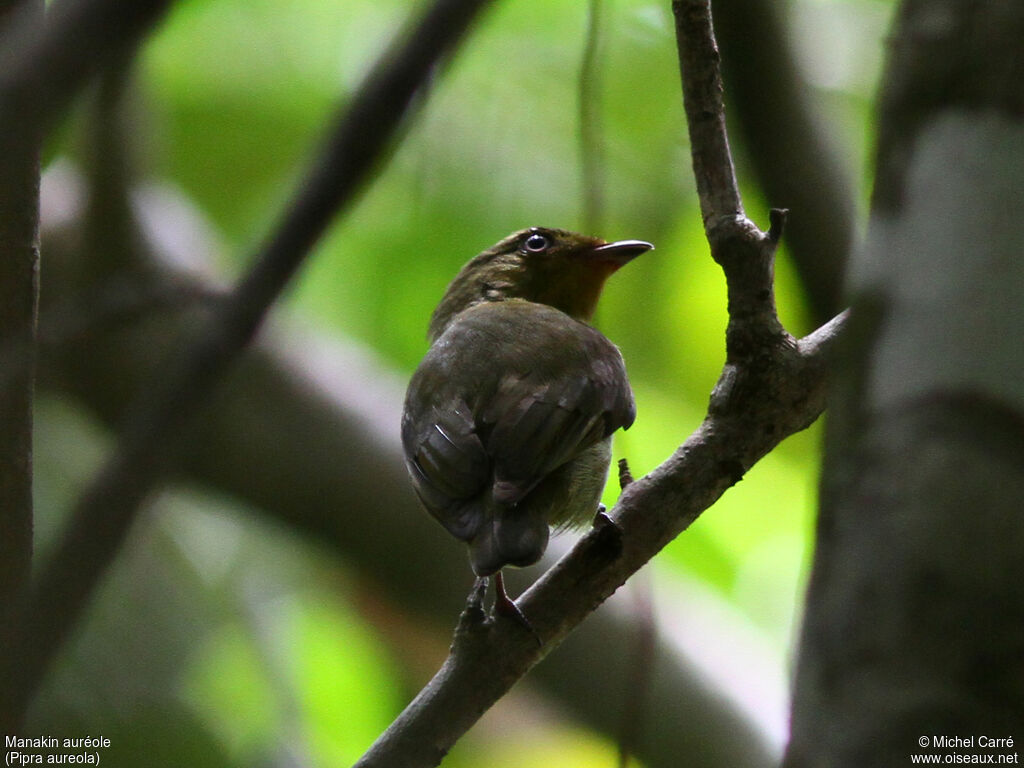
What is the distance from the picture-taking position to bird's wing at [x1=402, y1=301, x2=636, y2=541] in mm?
3828

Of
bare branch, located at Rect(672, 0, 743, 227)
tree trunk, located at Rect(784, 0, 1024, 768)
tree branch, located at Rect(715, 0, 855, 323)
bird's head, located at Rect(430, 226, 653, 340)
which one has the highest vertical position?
tree branch, located at Rect(715, 0, 855, 323)

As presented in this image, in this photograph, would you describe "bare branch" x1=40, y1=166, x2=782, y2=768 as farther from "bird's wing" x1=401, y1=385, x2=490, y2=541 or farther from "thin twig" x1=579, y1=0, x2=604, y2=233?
"thin twig" x1=579, y1=0, x2=604, y2=233

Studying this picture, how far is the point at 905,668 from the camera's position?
45.4 inches

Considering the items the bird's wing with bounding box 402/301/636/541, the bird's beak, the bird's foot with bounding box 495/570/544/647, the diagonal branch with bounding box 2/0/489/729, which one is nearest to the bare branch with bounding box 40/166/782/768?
the bird's beak

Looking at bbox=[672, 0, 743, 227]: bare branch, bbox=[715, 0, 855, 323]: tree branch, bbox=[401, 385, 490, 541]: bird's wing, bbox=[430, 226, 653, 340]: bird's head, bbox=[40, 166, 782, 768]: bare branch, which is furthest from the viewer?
bbox=[40, 166, 782, 768]: bare branch

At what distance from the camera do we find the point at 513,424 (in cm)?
406

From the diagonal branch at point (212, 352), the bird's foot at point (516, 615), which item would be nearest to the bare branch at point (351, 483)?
the bird's foot at point (516, 615)

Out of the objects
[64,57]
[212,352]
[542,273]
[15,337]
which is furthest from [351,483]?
[64,57]

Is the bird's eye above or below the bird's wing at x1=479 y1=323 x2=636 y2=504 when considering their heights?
above

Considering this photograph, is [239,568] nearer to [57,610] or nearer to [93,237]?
[93,237]

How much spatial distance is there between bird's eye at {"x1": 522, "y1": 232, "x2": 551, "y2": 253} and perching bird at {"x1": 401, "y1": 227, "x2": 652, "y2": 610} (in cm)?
37

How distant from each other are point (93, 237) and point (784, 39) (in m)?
4.05

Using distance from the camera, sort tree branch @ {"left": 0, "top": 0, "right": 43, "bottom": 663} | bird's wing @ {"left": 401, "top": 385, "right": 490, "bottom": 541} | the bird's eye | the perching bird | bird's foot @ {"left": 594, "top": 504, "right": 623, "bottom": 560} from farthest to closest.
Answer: the bird's eye, bird's wing @ {"left": 401, "top": 385, "right": 490, "bottom": 541}, the perching bird, bird's foot @ {"left": 594, "top": 504, "right": 623, "bottom": 560}, tree branch @ {"left": 0, "top": 0, "right": 43, "bottom": 663}

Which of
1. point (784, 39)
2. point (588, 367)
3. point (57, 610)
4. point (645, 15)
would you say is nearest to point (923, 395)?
point (57, 610)
